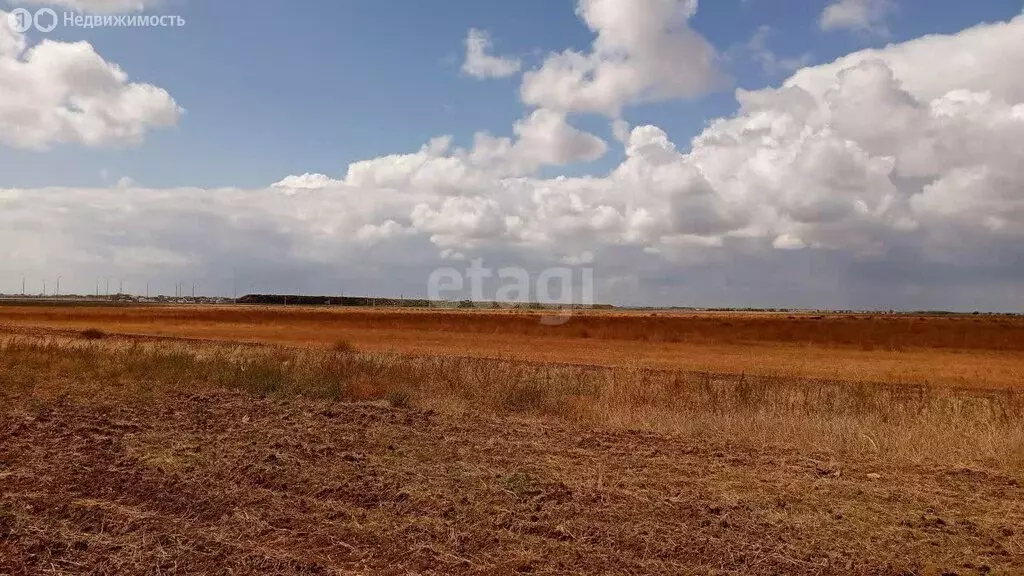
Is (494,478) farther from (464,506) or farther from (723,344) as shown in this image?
(723,344)

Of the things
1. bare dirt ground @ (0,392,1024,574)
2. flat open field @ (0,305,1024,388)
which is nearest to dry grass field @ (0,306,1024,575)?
bare dirt ground @ (0,392,1024,574)

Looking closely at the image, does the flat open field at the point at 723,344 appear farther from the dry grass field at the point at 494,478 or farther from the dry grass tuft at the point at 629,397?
the dry grass field at the point at 494,478

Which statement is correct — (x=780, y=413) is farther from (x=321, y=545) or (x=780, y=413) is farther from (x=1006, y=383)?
(x=1006, y=383)

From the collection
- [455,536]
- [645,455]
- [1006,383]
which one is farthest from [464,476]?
[1006,383]

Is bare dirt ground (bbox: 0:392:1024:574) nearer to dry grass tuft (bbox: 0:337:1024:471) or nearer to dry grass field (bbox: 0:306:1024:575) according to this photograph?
dry grass field (bbox: 0:306:1024:575)

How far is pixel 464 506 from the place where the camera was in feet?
23.4

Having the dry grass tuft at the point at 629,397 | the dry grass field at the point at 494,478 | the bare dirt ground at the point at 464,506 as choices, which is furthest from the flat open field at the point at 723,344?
the bare dirt ground at the point at 464,506

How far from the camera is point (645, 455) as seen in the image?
9672mm

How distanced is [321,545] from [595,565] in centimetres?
223

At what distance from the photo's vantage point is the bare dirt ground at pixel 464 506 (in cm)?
582

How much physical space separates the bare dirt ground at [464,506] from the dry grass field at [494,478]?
32 millimetres

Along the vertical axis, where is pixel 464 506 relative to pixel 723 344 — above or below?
above

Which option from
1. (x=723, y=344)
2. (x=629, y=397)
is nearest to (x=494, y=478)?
(x=629, y=397)

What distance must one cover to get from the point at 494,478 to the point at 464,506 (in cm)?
106
